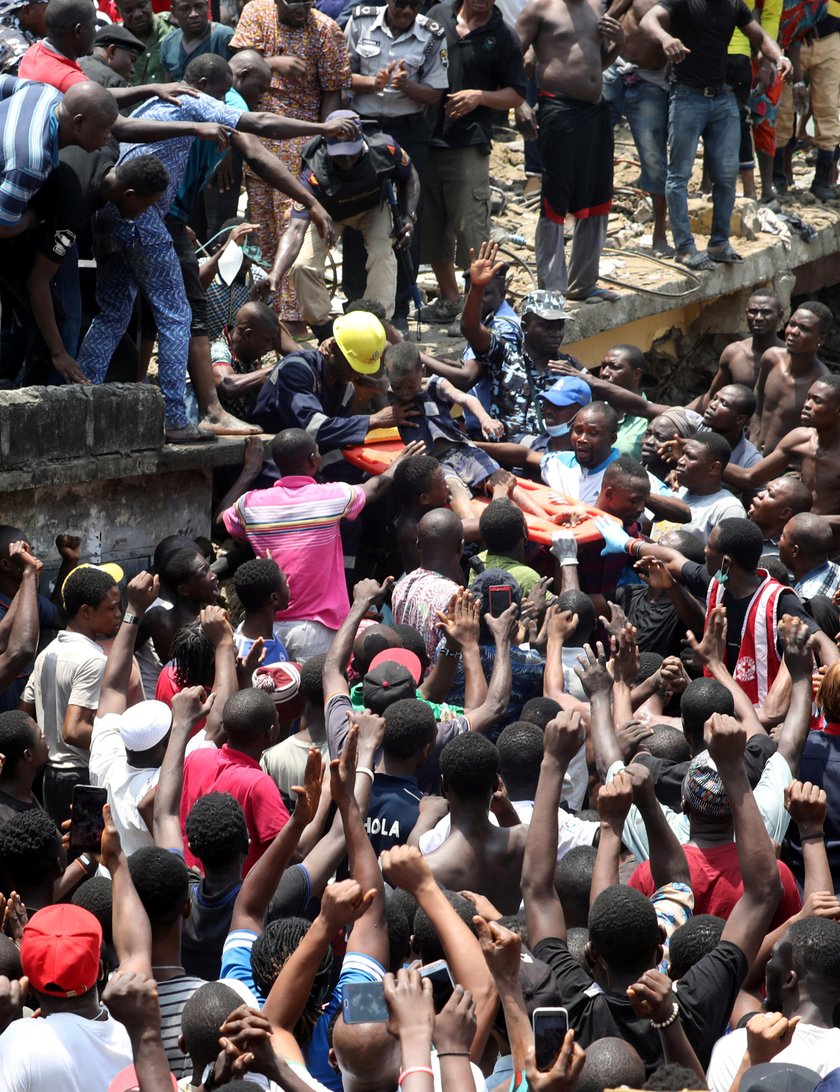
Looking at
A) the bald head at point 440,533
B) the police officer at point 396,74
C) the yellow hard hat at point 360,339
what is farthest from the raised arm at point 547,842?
the police officer at point 396,74

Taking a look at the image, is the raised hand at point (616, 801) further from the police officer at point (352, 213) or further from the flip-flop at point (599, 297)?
A: the flip-flop at point (599, 297)

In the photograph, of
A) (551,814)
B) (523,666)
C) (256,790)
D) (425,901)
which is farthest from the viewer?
(523,666)

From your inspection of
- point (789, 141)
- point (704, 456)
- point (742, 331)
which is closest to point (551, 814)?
point (704, 456)

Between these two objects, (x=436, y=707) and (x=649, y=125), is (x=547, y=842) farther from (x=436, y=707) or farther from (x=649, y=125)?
(x=649, y=125)

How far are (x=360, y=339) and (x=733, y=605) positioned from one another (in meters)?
2.34

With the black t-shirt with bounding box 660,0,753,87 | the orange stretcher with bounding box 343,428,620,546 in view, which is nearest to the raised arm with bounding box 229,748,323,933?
the orange stretcher with bounding box 343,428,620,546

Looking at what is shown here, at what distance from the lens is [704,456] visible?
7645 millimetres

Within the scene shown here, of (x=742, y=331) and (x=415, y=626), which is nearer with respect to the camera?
(x=415, y=626)

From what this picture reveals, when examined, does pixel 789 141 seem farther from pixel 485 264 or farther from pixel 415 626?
pixel 415 626

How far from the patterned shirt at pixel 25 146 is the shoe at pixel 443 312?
398 cm

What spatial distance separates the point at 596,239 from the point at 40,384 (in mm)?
4763

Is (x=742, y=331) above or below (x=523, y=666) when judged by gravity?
below

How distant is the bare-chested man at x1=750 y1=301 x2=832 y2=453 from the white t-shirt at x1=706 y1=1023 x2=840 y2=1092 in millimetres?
6012

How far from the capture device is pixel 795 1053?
3.63 metres
